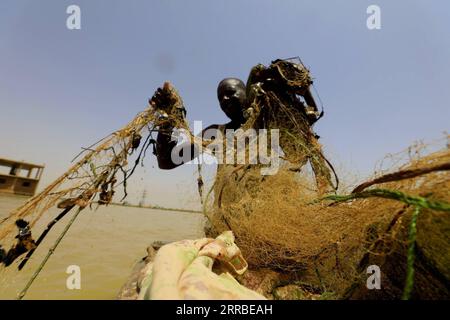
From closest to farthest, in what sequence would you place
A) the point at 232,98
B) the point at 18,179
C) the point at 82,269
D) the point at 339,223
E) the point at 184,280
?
the point at 184,280
the point at 339,223
the point at 232,98
the point at 82,269
the point at 18,179

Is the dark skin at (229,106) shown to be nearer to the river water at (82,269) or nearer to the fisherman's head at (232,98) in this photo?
the fisherman's head at (232,98)

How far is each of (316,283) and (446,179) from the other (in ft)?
4.27

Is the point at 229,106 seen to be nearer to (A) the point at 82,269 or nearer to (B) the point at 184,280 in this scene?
(B) the point at 184,280

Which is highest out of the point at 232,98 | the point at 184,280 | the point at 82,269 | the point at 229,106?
the point at 232,98

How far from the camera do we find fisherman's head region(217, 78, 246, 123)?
403 centimetres

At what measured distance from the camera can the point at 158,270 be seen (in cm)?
88

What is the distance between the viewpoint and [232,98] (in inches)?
158

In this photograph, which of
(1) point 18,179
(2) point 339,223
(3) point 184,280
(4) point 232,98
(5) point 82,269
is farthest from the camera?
(1) point 18,179

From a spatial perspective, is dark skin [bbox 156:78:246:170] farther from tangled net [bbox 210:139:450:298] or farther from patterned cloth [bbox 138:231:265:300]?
patterned cloth [bbox 138:231:265:300]

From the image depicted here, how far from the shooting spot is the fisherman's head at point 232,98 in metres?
4.03

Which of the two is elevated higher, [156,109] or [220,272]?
[156,109]

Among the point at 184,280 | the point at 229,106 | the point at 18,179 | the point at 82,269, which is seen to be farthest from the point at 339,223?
the point at 18,179
